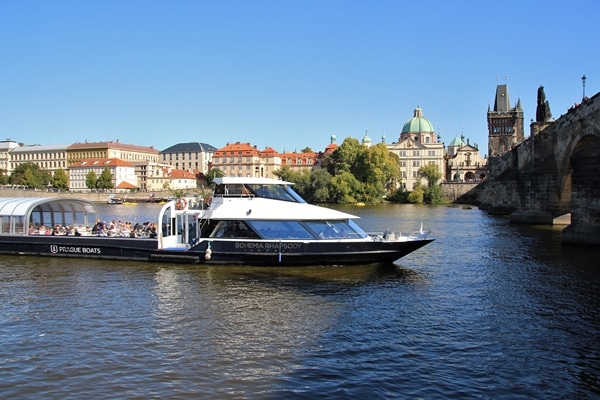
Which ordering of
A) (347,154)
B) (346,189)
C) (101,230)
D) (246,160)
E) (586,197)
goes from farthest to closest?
(246,160) → (347,154) → (346,189) → (586,197) → (101,230)

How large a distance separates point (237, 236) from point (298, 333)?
11480 millimetres

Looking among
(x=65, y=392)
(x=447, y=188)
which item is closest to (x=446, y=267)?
(x=65, y=392)

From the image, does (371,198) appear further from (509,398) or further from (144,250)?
(509,398)

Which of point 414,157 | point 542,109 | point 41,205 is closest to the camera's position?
point 41,205

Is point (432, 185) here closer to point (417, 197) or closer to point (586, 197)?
point (417, 197)

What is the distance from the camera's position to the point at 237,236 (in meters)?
26.3

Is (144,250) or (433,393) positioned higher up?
(144,250)

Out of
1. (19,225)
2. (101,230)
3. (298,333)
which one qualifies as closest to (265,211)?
(101,230)

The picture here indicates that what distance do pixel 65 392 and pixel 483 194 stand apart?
106 meters

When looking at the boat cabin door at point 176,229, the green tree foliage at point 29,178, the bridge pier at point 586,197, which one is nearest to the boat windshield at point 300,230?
the boat cabin door at point 176,229

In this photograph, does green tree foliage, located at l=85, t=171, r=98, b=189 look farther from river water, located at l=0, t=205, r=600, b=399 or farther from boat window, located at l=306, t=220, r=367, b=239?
boat window, located at l=306, t=220, r=367, b=239

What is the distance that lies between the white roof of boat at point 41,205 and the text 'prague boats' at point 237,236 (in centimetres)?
9

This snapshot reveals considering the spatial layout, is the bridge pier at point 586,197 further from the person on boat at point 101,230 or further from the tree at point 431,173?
the tree at point 431,173

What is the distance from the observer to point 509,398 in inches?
444
